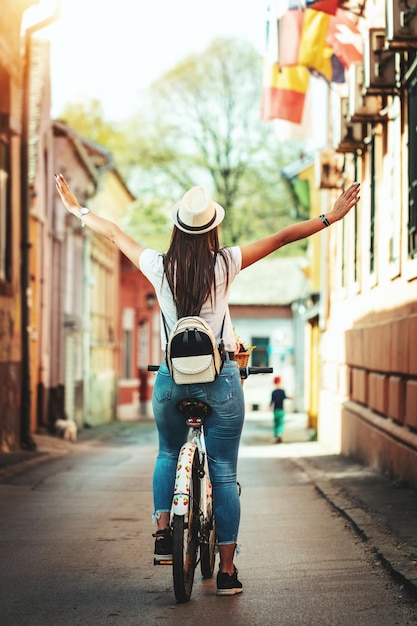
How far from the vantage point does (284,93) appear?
22547mm

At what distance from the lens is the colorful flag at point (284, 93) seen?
22.4 metres

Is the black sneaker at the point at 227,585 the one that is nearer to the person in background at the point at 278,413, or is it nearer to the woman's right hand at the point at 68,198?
the woman's right hand at the point at 68,198

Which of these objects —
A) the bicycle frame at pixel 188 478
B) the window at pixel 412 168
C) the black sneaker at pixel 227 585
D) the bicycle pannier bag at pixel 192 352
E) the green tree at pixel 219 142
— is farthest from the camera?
the green tree at pixel 219 142

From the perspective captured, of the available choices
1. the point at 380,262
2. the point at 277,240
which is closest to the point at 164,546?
the point at 277,240

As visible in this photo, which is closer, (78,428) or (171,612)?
(171,612)

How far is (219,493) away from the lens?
6582mm

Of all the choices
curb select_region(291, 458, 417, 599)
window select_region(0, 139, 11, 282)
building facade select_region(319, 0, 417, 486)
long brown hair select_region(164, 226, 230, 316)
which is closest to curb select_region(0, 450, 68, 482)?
window select_region(0, 139, 11, 282)

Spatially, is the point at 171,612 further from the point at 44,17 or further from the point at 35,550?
the point at 44,17

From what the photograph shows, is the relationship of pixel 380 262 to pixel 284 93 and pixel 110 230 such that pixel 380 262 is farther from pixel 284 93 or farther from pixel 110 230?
pixel 110 230

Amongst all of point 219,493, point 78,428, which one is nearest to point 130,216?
point 78,428

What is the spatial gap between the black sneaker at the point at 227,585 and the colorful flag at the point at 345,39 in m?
12.4

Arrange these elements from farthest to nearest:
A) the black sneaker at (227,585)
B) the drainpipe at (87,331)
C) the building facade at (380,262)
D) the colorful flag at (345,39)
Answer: the drainpipe at (87,331)
the colorful flag at (345,39)
the building facade at (380,262)
the black sneaker at (227,585)

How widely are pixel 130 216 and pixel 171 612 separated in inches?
2121

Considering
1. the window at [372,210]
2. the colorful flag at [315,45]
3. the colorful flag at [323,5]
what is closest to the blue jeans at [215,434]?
the window at [372,210]
